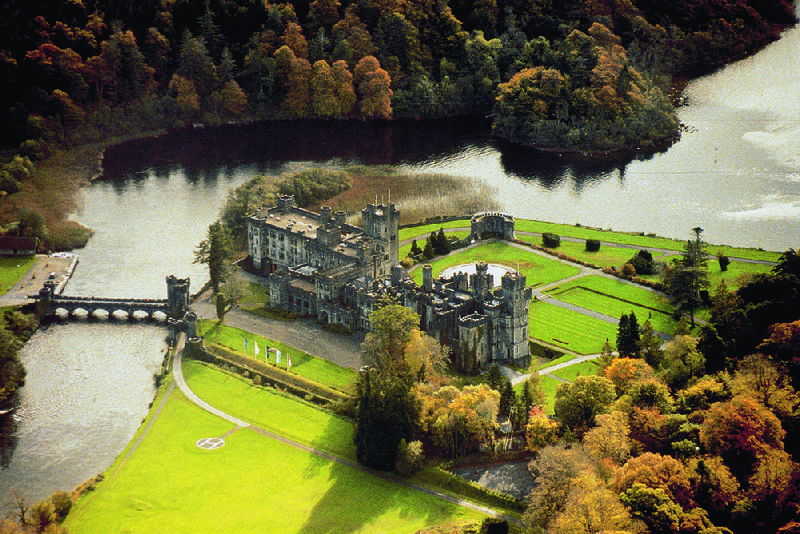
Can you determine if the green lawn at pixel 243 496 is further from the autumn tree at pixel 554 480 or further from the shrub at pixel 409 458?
the autumn tree at pixel 554 480

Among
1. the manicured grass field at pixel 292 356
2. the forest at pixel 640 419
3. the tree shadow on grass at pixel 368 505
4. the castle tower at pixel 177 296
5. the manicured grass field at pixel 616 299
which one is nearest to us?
the forest at pixel 640 419

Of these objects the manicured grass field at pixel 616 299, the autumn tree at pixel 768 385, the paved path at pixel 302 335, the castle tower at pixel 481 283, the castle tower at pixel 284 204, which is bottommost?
the paved path at pixel 302 335

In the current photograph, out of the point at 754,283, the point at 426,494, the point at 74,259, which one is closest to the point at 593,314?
the point at 754,283

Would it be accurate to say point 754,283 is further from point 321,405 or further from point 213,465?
point 213,465

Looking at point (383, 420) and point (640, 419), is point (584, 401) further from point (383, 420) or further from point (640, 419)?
point (383, 420)

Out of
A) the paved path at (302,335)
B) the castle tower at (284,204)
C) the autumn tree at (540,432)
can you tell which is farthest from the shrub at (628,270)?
the castle tower at (284,204)

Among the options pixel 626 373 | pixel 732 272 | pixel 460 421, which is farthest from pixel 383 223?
pixel 732 272
